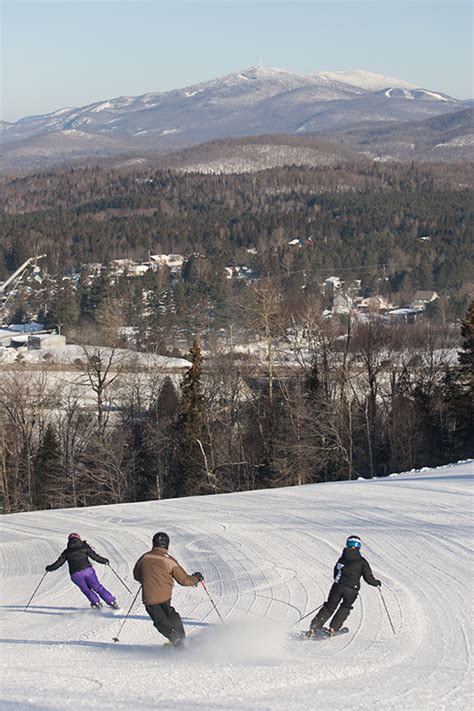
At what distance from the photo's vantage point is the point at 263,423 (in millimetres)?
Result: 32125

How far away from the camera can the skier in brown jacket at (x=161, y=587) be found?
8.76 meters

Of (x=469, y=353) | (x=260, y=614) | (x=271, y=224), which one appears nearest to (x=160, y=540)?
(x=260, y=614)

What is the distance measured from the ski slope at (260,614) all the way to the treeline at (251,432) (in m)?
12.6

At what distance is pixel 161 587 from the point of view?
876 cm

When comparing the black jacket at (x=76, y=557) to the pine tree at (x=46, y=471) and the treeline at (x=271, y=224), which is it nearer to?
the pine tree at (x=46, y=471)

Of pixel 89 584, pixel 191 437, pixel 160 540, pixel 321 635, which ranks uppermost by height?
pixel 160 540

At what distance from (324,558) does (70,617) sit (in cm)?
Answer: 333

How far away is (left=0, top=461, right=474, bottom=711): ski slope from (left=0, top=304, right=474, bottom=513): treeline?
1258cm

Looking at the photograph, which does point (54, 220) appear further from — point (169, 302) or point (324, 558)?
point (324, 558)

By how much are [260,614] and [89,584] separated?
1894mm

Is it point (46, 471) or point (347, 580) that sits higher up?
point (347, 580)

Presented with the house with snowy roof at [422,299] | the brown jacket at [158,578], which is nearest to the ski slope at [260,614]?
the brown jacket at [158,578]

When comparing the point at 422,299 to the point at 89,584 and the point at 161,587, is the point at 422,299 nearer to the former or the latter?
the point at 89,584

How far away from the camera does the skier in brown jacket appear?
8.76 metres
